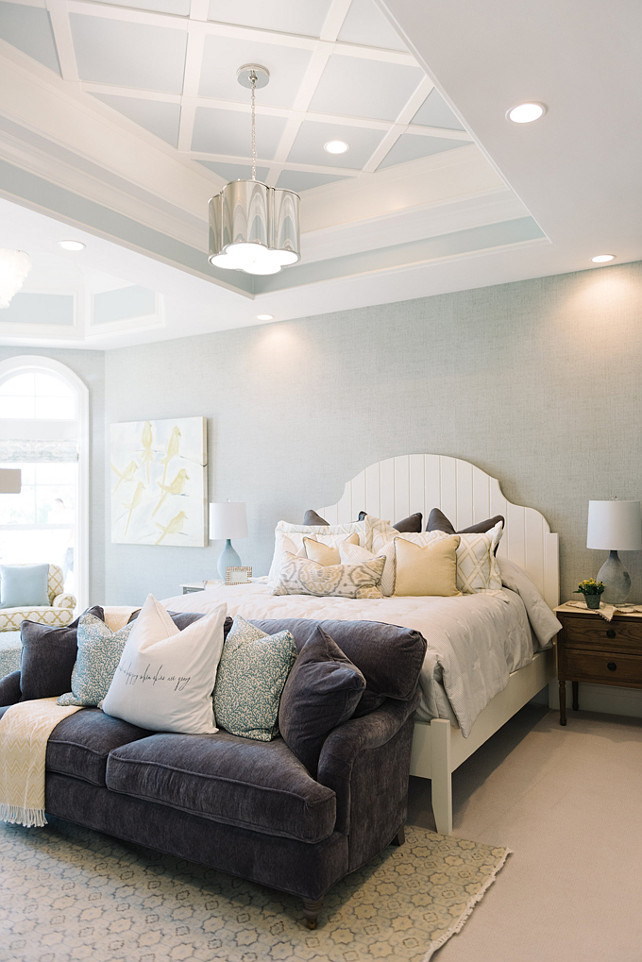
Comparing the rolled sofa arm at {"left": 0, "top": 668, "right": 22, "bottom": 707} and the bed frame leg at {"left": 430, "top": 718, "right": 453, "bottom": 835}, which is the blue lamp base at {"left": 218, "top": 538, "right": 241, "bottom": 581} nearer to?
the rolled sofa arm at {"left": 0, "top": 668, "right": 22, "bottom": 707}

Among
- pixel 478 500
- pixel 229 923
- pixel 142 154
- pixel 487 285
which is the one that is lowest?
pixel 229 923

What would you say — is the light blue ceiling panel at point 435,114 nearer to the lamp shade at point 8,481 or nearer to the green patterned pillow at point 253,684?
the green patterned pillow at point 253,684

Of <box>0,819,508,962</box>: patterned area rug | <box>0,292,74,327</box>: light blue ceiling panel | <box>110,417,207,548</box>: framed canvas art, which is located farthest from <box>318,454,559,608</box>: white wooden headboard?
<box>0,292,74,327</box>: light blue ceiling panel

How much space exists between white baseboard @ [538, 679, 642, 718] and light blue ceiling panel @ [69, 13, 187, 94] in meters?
3.68

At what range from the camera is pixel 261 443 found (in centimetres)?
522

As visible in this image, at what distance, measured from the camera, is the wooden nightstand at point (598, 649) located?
352cm

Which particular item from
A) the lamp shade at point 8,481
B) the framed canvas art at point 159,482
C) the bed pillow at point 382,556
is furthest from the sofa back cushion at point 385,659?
the framed canvas art at point 159,482

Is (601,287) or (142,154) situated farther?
(601,287)

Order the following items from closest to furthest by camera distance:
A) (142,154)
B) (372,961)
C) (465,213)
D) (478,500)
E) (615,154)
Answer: (372,961)
(615,154)
(142,154)
(465,213)
(478,500)

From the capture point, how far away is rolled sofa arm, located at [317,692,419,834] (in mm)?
2039

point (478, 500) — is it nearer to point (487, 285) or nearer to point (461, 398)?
point (461, 398)

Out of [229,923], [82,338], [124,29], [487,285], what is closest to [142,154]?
[124,29]

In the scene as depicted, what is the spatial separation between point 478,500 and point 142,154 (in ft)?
8.73

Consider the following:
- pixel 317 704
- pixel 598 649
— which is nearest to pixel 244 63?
pixel 317 704
